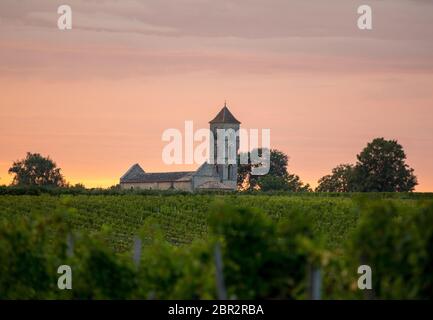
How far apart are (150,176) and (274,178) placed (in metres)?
20.2

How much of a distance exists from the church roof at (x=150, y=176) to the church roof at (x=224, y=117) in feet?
42.3

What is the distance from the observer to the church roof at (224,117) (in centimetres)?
14788

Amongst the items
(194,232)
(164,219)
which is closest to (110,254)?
(194,232)

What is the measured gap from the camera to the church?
438 feet

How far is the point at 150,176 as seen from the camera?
14050cm

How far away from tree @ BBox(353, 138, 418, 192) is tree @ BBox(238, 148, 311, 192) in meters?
27.3

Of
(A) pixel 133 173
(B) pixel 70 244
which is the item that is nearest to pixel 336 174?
(A) pixel 133 173

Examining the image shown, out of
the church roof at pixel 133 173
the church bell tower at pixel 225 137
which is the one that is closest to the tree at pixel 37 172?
the church roof at pixel 133 173

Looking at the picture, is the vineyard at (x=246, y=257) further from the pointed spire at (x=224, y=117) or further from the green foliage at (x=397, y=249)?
the pointed spire at (x=224, y=117)

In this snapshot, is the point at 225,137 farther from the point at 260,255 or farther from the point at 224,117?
the point at 260,255

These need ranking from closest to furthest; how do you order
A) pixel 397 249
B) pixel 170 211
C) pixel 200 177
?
1. pixel 397 249
2. pixel 170 211
3. pixel 200 177

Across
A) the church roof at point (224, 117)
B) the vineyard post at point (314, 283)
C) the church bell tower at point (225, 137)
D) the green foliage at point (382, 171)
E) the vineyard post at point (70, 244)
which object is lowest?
the vineyard post at point (314, 283)
